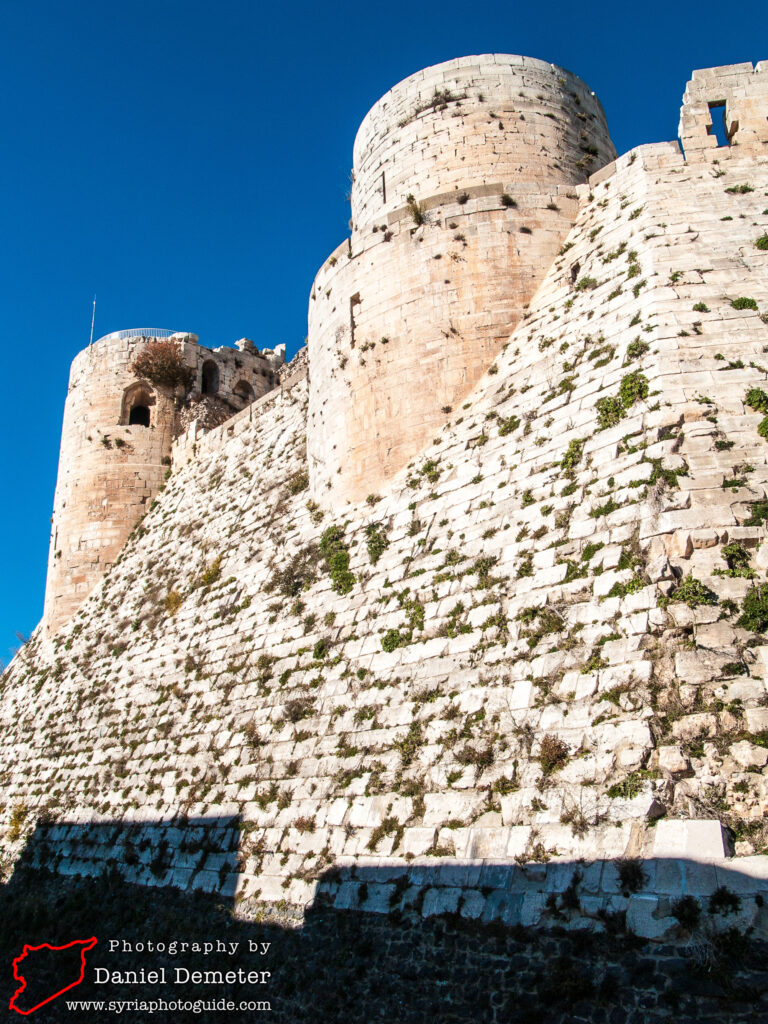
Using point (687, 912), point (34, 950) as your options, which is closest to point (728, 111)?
point (687, 912)

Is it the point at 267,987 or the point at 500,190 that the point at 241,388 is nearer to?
the point at 500,190

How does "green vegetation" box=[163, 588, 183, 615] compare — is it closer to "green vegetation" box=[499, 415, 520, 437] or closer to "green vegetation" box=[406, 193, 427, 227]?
"green vegetation" box=[499, 415, 520, 437]

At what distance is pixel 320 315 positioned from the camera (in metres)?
13.2

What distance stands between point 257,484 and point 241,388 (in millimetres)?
8491

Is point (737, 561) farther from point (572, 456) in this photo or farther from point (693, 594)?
point (572, 456)

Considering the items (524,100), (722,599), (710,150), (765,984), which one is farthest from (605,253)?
(765,984)

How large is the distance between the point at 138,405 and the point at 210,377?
229 cm

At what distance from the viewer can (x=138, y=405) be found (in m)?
22.4

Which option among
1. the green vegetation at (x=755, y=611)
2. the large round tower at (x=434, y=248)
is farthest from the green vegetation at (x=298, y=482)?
the green vegetation at (x=755, y=611)

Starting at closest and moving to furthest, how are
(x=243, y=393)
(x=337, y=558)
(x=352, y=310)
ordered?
(x=337, y=558), (x=352, y=310), (x=243, y=393)

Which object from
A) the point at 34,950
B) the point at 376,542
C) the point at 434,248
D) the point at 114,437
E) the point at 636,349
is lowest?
the point at 34,950

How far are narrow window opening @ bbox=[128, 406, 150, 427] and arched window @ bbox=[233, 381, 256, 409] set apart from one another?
2609 mm

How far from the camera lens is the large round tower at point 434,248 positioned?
10977 millimetres

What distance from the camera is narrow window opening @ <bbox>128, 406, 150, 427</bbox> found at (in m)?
22.3
